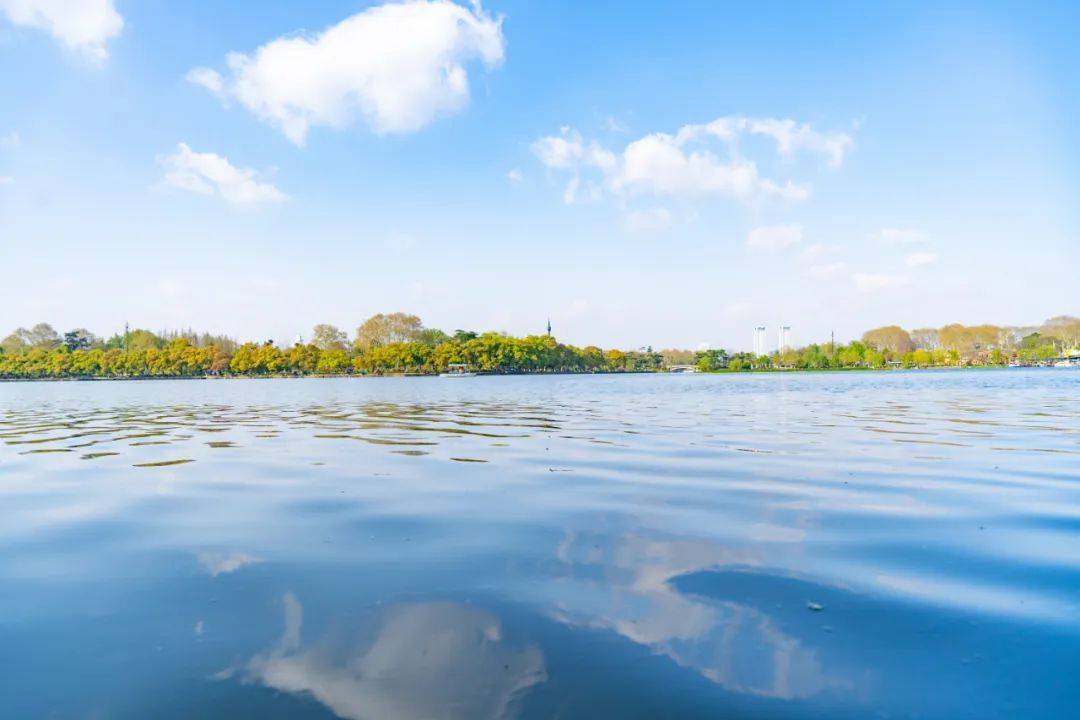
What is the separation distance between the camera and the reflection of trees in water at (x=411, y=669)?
3354mm

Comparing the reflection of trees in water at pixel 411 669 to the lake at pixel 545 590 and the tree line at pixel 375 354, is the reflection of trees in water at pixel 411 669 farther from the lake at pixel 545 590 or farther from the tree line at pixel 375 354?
the tree line at pixel 375 354

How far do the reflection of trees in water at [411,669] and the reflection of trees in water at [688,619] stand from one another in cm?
71

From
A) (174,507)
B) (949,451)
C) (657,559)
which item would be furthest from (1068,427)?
(174,507)

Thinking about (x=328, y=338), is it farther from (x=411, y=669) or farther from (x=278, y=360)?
(x=411, y=669)

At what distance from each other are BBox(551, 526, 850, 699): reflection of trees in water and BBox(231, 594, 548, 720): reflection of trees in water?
71 centimetres

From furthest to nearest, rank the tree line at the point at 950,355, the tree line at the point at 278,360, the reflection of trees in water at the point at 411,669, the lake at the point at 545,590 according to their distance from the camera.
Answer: the tree line at the point at 950,355 → the tree line at the point at 278,360 → the lake at the point at 545,590 → the reflection of trees in water at the point at 411,669

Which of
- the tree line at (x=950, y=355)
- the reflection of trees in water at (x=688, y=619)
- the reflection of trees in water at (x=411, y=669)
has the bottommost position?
the reflection of trees in water at (x=411, y=669)

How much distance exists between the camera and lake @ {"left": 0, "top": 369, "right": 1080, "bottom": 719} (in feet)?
11.3

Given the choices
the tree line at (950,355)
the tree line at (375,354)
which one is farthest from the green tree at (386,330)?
the tree line at (950,355)

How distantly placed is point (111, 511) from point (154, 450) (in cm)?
696

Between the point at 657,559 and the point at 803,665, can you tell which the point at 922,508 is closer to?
the point at 657,559

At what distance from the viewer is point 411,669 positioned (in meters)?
3.75

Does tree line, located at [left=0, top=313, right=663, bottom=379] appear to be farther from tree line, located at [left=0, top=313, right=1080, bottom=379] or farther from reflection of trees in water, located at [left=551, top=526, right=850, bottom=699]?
reflection of trees in water, located at [left=551, top=526, right=850, bottom=699]

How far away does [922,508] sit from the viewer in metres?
7.81
